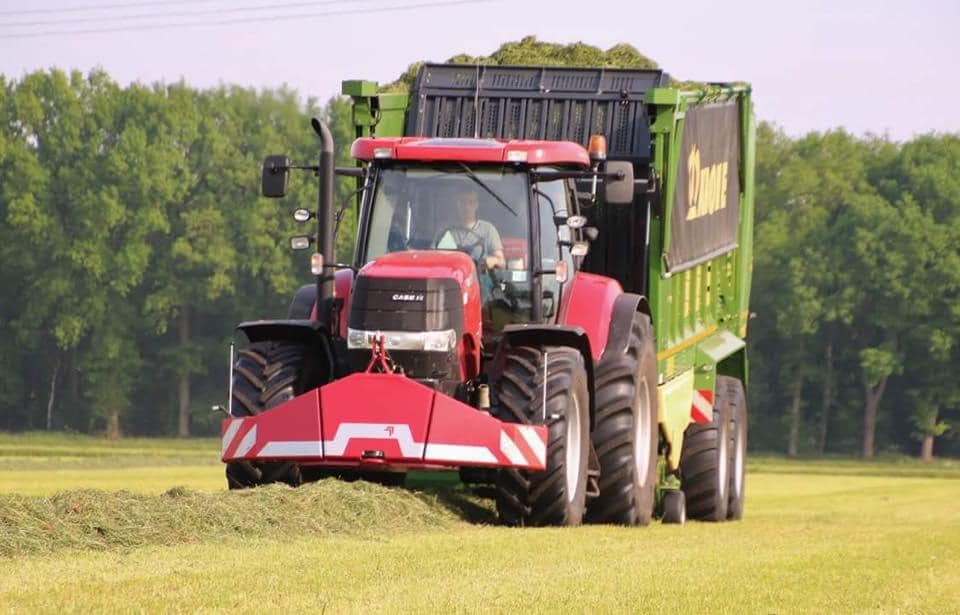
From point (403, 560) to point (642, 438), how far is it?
20.6ft

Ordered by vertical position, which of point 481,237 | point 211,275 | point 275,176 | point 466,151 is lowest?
point 481,237

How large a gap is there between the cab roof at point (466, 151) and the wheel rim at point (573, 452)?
1.97 m

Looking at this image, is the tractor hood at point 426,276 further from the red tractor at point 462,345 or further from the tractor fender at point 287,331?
the tractor fender at point 287,331

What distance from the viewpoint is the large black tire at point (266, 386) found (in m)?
15.5

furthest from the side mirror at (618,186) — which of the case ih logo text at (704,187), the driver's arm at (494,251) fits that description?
the case ih logo text at (704,187)

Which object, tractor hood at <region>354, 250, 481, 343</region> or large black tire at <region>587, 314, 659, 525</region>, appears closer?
tractor hood at <region>354, 250, 481, 343</region>

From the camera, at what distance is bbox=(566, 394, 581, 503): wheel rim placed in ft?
50.3

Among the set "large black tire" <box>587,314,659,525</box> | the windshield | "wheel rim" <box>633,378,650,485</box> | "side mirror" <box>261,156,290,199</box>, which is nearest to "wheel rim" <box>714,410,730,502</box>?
"wheel rim" <box>633,378,650,485</box>

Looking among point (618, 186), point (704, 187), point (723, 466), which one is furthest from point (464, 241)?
point (723, 466)

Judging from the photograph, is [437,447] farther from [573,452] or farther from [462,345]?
[573,452]

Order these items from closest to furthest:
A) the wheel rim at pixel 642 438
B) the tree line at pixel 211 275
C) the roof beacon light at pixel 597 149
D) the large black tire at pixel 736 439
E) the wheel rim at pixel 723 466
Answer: the roof beacon light at pixel 597 149, the wheel rim at pixel 642 438, the wheel rim at pixel 723 466, the large black tire at pixel 736 439, the tree line at pixel 211 275

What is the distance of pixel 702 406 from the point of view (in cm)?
2067

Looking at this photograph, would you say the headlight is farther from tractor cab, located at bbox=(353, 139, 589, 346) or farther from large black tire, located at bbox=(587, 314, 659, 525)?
large black tire, located at bbox=(587, 314, 659, 525)

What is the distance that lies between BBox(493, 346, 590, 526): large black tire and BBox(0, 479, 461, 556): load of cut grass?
0.59m
